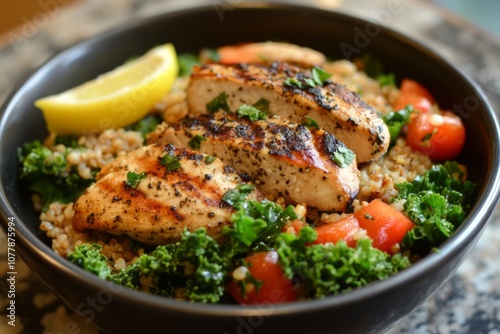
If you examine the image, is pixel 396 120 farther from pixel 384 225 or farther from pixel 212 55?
pixel 212 55

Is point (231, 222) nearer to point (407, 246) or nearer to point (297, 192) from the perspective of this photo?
point (297, 192)

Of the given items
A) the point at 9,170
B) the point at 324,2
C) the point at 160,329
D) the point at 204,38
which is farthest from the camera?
the point at 324,2

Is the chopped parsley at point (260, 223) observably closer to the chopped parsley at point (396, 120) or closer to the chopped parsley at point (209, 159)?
the chopped parsley at point (209, 159)

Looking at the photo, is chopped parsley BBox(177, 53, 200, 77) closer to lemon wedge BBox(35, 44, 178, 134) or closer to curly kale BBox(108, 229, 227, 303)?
→ lemon wedge BBox(35, 44, 178, 134)

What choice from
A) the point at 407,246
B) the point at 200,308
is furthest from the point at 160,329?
the point at 407,246

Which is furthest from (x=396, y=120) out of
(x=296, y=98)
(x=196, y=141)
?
(x=196, y=141)

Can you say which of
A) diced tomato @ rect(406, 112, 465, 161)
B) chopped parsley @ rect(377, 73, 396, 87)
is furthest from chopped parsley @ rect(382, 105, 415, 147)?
chopped parsley @ rect(377, 73, 396, 87)

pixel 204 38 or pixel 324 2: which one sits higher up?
pixel 324 2
